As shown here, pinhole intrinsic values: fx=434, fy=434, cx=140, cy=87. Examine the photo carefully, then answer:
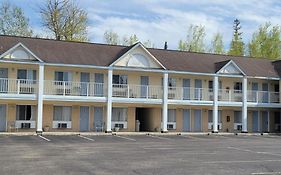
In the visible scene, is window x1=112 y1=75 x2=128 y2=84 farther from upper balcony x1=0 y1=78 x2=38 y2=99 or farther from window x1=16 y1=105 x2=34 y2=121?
window x1=16 y1=105 x2=34 y2=121

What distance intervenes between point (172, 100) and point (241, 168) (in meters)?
19.2

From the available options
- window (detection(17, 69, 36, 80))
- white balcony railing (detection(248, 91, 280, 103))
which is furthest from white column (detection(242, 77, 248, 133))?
window (detection(17, 69, 36, 80))

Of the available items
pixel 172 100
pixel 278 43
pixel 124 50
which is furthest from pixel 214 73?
pixel 278 43

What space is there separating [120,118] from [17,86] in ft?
27.5

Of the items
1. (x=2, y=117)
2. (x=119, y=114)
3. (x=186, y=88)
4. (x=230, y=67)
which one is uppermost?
(x=230, y=67)

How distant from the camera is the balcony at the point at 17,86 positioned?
29.0 meters

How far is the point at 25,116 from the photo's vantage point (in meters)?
30.8

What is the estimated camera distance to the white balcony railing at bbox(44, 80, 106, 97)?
30.4 meters

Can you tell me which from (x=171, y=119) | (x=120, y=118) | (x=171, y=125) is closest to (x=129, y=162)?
(x=120, y=118)

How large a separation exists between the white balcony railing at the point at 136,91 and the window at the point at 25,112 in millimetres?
6049

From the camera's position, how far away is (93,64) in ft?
101

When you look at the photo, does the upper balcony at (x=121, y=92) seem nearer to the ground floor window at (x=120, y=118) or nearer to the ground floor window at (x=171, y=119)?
the ground floor window at (x=171, y=119)

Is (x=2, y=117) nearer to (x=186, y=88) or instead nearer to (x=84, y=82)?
(x=84, y=82)

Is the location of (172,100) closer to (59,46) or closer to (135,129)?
(135,129)
